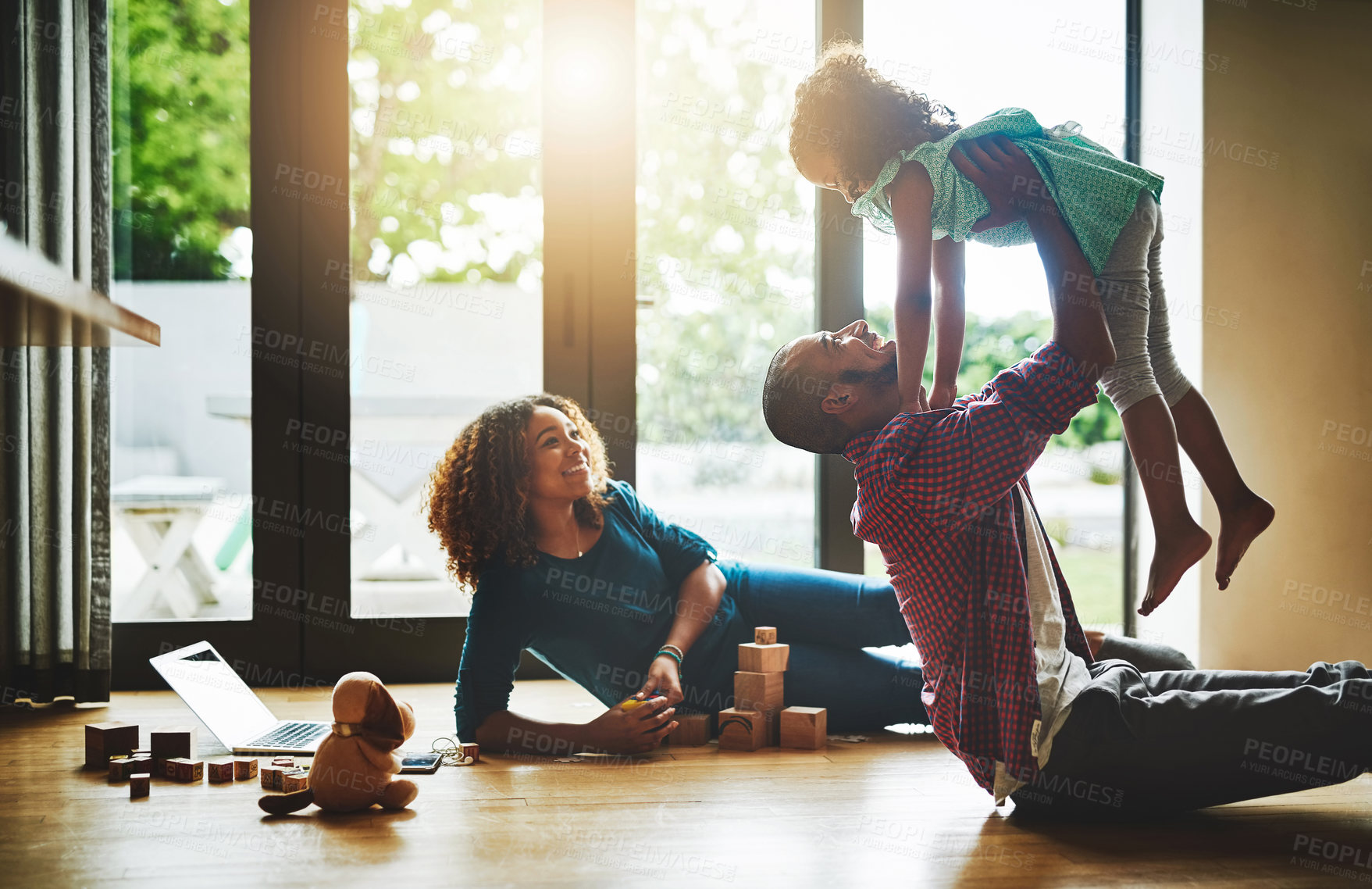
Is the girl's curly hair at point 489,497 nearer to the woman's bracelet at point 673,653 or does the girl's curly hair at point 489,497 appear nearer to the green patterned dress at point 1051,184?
the woman's bracelet at point 673,653

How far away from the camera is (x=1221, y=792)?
A: 1460 millimetres

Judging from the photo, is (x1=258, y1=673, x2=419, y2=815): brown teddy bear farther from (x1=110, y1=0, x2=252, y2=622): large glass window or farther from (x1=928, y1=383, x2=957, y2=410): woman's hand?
(x1=110, y1=0, x2=252, y2=622): large glass window

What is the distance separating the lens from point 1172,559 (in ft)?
5.14

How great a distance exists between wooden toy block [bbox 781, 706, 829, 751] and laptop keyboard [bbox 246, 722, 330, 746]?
0.95m

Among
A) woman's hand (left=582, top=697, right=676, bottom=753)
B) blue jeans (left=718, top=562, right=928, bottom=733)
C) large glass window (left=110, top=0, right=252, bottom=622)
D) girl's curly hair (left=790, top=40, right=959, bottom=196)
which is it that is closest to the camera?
girl's curly hair (left=790, top=40, right=959, bottom=196)

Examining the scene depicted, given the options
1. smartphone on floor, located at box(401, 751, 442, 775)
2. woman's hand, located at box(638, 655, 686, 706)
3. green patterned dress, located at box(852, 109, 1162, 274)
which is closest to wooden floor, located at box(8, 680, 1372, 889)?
smartphone on floor, located at box(401, 751, 442, 775)

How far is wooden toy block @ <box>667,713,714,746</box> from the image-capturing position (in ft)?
A: 6.92

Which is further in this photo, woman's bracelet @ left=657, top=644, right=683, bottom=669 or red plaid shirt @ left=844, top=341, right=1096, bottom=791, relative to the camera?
woman's bracelet @ left=657, top=644, right=683, bottom=669

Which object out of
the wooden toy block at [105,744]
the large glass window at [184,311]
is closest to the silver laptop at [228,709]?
the wooden toy block at [105,744]

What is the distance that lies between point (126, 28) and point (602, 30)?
1.32 meters

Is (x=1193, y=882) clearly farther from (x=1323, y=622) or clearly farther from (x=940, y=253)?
(x=1323, y=622)

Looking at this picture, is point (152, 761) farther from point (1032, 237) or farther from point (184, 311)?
point (1032, 237)

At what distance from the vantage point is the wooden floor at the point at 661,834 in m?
1.33

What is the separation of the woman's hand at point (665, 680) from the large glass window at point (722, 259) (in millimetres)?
981
